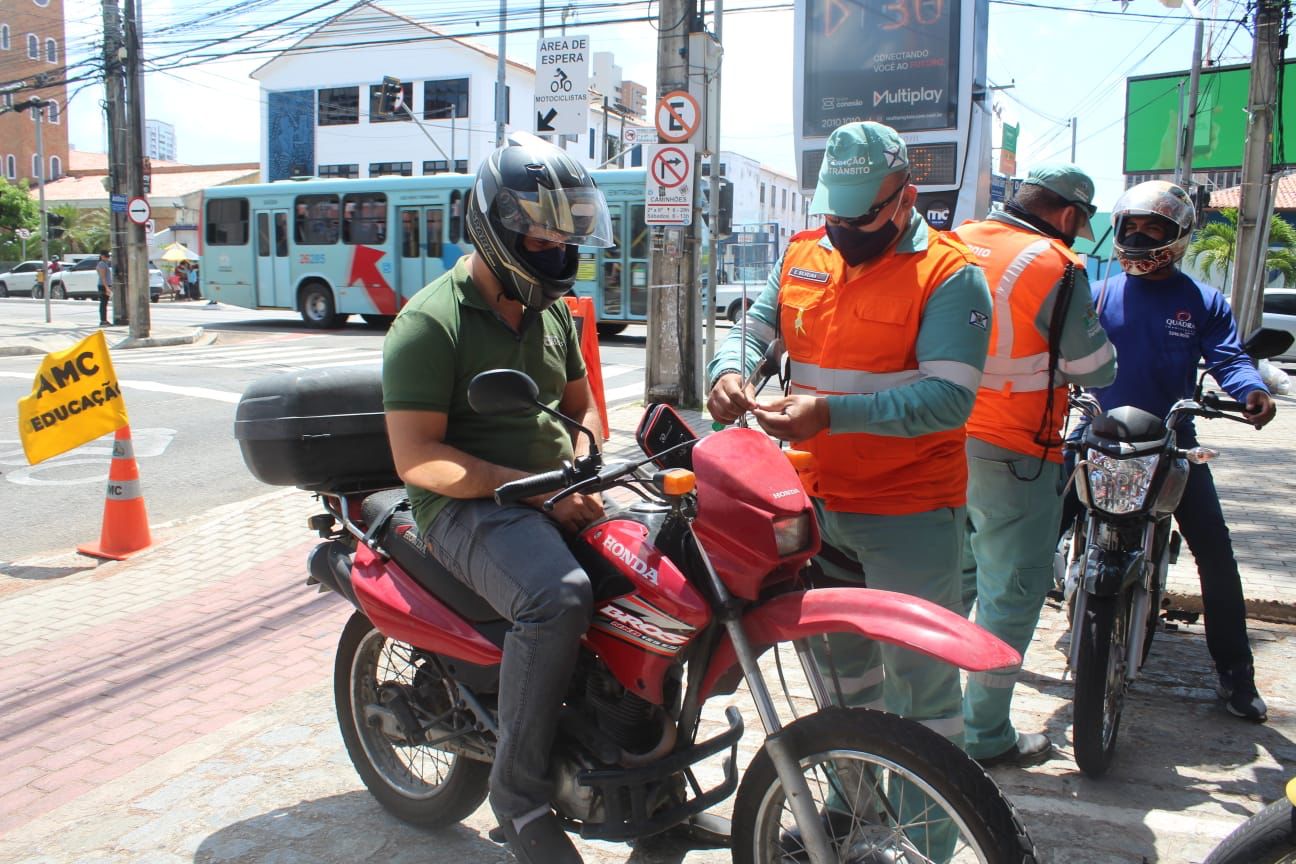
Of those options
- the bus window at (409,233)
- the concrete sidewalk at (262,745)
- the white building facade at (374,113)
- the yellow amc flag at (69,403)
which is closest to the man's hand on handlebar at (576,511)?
the concrete sidewalk at (262,745)

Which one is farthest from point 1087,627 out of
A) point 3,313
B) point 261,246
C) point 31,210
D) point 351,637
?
point 31,210

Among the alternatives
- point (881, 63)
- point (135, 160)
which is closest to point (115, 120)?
point (135, 160)

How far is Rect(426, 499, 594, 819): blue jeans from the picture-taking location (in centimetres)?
243

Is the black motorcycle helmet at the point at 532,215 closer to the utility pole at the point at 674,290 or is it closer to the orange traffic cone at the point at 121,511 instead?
the orange traffic cone at the point at 121,511

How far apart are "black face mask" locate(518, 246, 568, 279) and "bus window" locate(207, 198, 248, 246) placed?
25081mm

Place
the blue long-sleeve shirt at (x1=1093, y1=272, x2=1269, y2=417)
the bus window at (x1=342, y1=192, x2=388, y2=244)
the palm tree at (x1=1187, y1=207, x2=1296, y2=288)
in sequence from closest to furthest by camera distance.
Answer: the blue long-sleeve shirt at (x1=1093, y1=272, x2=1269, y2=417)
the bus window at (x1=342, y1=192, x2=388, y2=244)
the palm tree at (x1=1187, y1=207, x2=1296, y2=288)

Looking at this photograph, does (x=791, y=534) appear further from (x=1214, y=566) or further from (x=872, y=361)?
(x=1214, y=566)

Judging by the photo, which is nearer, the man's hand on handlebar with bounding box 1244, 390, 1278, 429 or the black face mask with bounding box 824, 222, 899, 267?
the black face mask with bounding box 824, 222, 899, 267

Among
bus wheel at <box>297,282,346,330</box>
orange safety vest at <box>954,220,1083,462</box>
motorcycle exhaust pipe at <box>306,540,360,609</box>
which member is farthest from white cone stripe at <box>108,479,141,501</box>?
bus wheel at <box>297,282,346,330</box>

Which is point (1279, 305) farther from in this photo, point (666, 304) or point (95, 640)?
point (95, 640)

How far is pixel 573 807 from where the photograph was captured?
2.58m

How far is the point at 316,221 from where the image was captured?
24.6 m

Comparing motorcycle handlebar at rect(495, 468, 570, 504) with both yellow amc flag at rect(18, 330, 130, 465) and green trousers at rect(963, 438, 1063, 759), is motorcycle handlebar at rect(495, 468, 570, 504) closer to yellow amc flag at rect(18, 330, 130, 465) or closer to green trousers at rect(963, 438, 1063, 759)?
green trousers at rect(963, 438, 1063, 759)

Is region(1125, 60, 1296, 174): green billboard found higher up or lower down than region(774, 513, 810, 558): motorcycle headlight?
higher up
